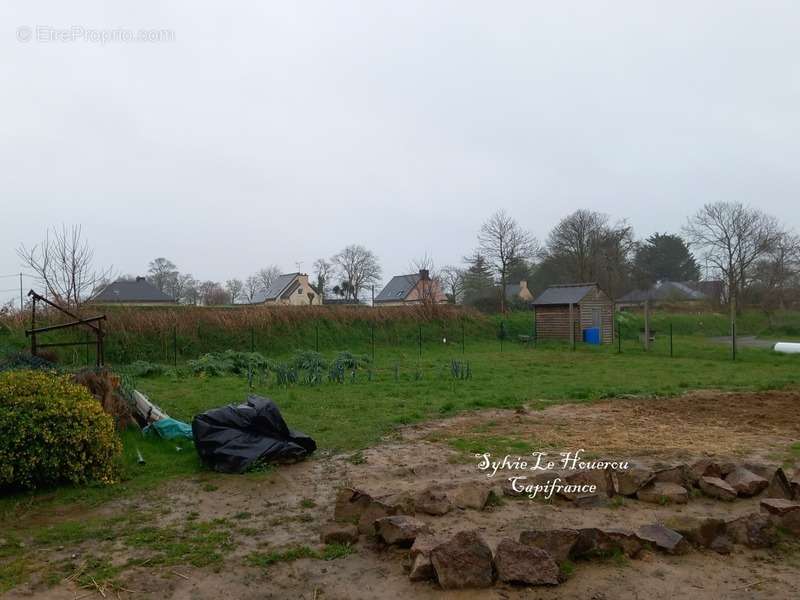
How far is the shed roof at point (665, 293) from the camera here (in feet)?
157

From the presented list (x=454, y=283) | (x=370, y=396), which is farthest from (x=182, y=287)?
(x=370, y=396)

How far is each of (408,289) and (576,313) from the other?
2010cm

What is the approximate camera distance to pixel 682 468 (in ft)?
17.7

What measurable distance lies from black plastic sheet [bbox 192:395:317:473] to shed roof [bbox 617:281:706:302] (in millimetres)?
45455

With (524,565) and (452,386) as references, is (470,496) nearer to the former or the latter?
(524,565)

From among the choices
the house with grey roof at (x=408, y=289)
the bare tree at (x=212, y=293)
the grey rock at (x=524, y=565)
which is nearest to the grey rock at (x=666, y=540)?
the grey rock at (x=524, y=565)

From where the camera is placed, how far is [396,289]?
48344 millimetres

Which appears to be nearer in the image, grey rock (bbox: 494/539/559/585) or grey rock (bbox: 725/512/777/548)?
grey rock (bbox: 494/539/559/585)

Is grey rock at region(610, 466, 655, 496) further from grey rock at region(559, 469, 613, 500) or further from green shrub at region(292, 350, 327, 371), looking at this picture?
green shrub at region(292, 350, 327, 371)

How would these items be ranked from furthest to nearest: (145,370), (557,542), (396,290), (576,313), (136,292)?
(396,290) < (136,292) < (576,313) < (145,370) < (557,542)

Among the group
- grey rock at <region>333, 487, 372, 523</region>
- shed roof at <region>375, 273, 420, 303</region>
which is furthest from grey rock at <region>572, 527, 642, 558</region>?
shed roof at <region>375, 273, 420, 303</region>

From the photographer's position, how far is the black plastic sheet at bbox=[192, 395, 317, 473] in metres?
6.52

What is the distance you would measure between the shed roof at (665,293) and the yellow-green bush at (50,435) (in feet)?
154

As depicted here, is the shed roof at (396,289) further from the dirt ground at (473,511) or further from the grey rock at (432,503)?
the grey rock at (432,503)
